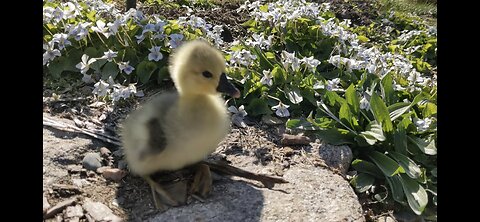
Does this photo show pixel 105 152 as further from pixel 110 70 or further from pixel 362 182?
pixel 362 182

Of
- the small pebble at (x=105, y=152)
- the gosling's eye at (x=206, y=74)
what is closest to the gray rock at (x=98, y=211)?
the small pebble at (x=105, y=152)

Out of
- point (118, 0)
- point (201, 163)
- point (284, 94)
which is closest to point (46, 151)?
point (201, 163)

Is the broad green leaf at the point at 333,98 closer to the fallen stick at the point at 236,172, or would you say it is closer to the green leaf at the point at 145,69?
the fallen stick at the point at 236,172

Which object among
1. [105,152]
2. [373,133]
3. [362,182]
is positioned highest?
[373,133]

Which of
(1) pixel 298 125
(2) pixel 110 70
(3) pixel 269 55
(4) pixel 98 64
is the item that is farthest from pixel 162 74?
(1) pixel 298 125

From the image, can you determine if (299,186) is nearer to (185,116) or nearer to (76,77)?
(185,116)

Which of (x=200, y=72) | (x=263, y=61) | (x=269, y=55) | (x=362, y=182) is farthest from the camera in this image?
(x=269, y=55)

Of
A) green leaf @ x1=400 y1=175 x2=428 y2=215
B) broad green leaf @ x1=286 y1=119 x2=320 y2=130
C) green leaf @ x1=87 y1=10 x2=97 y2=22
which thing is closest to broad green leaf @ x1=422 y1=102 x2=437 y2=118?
green leaf @ x1=400 y1=175 x2=428 y2=215
